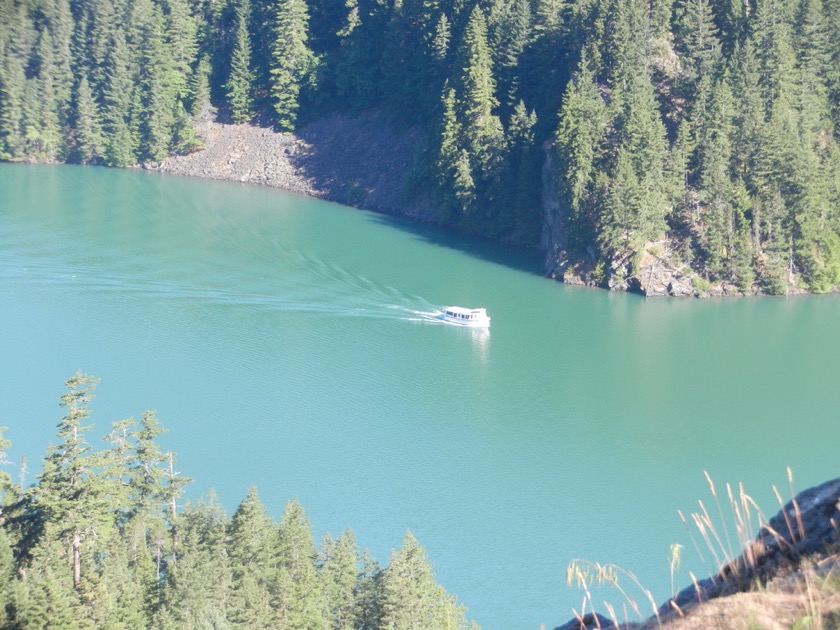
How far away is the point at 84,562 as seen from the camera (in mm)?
14781

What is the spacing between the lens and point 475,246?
41875 mm

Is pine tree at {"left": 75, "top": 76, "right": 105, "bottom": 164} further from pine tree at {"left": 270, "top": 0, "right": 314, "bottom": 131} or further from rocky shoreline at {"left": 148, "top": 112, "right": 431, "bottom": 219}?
pine tree at {"left": 270, "top": 0, "right": 314, "bottom": 131}

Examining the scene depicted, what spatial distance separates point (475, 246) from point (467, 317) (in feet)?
33.6

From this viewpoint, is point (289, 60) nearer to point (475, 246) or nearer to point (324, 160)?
point (324, 160)

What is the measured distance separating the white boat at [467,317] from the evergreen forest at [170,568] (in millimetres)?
15791

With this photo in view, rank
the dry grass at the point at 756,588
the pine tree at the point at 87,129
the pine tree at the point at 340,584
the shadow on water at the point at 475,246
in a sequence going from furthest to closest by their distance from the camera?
1. the pine tree at the point at 87,129
2. the shadow on water at the point at 475,246
3. the pine tree at the point at 340,584
4. the dry grass at the point at 756,588

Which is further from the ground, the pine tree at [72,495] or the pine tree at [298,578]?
the pine tree at [72,495]

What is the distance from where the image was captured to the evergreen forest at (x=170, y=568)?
12820mm

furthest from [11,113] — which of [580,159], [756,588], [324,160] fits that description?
[756,588]

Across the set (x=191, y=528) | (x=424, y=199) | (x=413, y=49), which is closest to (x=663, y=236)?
(x=424, y=199)

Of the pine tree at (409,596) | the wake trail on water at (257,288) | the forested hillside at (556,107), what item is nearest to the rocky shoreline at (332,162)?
the forested hillside at (556,107)

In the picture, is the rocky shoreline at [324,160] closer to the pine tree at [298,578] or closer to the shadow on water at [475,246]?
the shadow on water at [475,246]

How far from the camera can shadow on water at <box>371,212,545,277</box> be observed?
1560 inches

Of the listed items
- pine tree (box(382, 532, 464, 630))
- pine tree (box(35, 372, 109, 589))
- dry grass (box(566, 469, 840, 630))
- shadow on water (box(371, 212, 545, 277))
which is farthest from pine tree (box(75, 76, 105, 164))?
dry grass (box(566, 469, 840, 630))
